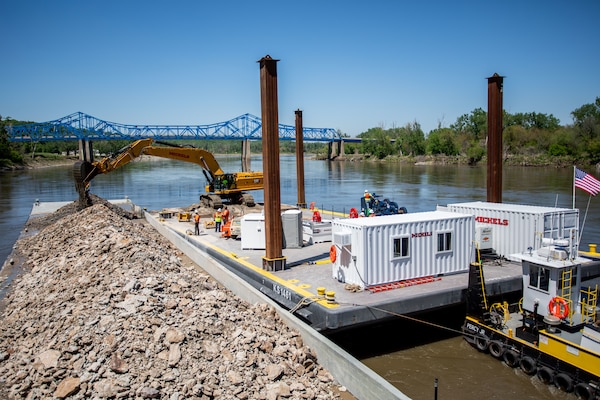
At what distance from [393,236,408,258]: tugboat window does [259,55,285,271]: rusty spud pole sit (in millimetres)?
3533

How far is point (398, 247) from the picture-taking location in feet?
42.1

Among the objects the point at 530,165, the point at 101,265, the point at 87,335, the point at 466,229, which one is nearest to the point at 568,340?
the point at 466,229

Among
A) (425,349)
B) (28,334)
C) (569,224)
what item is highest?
(569,224)

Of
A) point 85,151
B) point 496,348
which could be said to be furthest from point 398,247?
point 85,151

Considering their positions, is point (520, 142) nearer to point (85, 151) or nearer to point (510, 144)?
point (510, 144)

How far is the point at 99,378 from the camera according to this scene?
29.7 feet

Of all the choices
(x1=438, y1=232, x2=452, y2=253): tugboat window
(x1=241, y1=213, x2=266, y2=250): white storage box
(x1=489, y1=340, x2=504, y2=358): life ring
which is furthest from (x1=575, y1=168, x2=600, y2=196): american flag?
(x1=241, y1=213, x2=266, y2=250): white storage box

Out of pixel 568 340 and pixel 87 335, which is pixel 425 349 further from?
pixel 87 335

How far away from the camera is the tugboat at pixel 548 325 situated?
9.45 m

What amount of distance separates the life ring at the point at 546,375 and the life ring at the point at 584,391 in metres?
0.56

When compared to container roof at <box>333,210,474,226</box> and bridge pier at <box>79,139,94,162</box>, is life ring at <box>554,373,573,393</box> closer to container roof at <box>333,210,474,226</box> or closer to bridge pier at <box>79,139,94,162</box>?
container roof at <box>333,210,474,226</box>

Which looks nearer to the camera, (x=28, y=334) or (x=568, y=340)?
(x=568, y=340)

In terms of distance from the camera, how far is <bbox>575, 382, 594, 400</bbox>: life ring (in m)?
9.21

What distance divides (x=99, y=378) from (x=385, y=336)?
288 inches
